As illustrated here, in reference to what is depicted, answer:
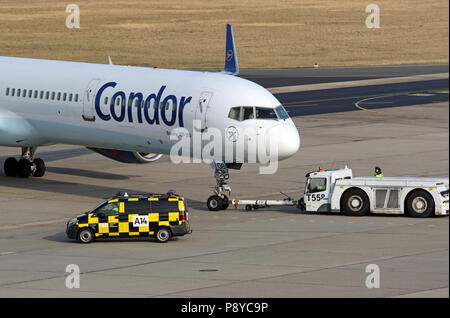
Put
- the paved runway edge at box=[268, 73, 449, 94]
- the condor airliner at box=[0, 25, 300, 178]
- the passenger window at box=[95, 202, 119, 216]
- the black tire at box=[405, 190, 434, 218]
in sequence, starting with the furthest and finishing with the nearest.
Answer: the paved runway edge at box=[268, 73, 449, 94] → the condor airliner at box=[0, 25, 300, 178] → the black tire at box=[405, 190, 434, 218] → the passenger window at box=[95, 202, 119, 216]

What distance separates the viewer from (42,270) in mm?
33875

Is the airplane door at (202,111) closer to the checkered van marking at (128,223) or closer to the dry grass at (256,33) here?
the checkered van marking at (128,223)

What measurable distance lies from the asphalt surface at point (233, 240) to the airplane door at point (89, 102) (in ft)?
12.4

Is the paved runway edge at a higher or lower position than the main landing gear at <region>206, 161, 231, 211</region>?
Result: higher

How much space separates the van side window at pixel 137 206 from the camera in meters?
39.1

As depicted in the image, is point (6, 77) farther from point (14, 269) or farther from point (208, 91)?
point (14, 269)

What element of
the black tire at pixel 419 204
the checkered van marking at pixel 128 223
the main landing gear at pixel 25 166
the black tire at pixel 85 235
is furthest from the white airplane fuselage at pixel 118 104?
the black tire at pixel 85 235

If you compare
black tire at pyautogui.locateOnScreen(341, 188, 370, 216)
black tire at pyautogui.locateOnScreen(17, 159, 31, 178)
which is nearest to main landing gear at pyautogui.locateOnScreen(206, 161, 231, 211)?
black tire at pyautogui.locateOnScreen(341, 188, 370, 216)

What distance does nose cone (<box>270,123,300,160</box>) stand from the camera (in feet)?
144

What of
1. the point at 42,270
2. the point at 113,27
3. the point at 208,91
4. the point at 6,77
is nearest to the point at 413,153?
the point at 208,91

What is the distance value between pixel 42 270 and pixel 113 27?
87.5 metres

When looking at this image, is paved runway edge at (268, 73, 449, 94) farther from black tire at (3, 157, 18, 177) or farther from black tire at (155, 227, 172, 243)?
black tire at (155, 227, 172, 243)

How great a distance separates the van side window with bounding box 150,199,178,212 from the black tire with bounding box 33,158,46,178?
702 inches

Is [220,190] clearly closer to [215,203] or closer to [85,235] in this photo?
[215,203]
